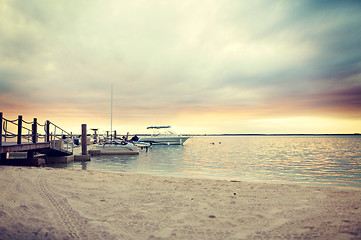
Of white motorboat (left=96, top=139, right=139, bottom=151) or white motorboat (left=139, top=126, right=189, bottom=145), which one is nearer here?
white motorboat (left=96, top=139, right=139, bottom=151)

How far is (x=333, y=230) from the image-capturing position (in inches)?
183

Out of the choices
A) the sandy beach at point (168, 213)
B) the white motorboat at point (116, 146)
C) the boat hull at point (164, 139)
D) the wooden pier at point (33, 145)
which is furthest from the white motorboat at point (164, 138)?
the sandy beach at point (168, 213)

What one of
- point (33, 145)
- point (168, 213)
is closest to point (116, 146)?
point (33, 145)

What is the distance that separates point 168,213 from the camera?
18.9 ft

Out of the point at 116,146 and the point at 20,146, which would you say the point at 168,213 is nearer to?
the point at 20,146

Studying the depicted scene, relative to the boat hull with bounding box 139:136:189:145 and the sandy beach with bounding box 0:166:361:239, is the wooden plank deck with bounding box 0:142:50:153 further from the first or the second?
the boat hull with bounding box 139:136:189:145

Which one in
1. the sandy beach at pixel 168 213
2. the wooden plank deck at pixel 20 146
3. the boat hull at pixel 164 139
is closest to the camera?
the sandy beach at pixel 168 213

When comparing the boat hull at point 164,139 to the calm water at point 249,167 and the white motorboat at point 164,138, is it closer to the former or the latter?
the white motorboat at point 164,138

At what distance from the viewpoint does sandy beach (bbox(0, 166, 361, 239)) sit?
4.46 meters

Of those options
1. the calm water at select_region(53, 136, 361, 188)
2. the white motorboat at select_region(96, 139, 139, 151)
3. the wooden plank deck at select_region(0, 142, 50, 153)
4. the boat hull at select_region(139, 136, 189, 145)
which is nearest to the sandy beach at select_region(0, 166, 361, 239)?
the wooden plank deck at select_region(0, 142, 50, 153)

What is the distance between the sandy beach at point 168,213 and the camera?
14.6 ft

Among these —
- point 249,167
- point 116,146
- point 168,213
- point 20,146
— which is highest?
point 20,146

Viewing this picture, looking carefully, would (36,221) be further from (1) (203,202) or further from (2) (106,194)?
(1) (203,202)

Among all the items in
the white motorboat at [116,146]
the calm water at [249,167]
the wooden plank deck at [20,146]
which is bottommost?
Result: the calm water at [249,167]
